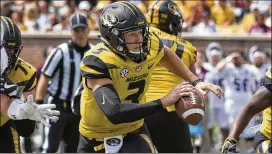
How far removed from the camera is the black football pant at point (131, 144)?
5.66 meters

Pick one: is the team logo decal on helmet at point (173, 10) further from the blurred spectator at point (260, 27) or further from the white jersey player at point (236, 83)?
the blurred spectator at point (260, 27)

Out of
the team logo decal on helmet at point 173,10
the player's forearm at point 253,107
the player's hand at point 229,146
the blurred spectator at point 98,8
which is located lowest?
the player's hand at point 229,146

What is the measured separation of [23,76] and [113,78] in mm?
802

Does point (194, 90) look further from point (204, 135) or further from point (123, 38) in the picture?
point (204, 135)

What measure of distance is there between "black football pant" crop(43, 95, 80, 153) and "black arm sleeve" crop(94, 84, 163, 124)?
335 cm

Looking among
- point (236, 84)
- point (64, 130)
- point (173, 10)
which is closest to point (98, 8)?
point (236, 84)

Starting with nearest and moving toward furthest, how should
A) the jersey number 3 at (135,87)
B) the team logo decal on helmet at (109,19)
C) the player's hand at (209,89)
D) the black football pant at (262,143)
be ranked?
the player's hand at (209,89) < the team logo decal on helmet at (109,19) < the jersey number 3 at (135,87) < the black football pant at (262,143)

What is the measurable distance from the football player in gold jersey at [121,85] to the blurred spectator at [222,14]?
A: 322 inches

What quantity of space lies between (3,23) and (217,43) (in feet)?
25.5

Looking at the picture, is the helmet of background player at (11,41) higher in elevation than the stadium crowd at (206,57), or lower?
higher

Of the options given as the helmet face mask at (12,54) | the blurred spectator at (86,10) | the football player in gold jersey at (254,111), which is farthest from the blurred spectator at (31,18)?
the football player in gold jersey at (254,111)

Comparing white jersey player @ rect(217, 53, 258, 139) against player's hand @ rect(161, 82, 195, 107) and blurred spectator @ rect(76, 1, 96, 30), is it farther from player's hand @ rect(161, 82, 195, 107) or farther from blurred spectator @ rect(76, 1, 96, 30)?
player's hand @ rect(161, 82, 195, 107)

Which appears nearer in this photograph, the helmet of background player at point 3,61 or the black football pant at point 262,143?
the helmet of background player at point 3,61

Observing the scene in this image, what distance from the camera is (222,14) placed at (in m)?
14.0
